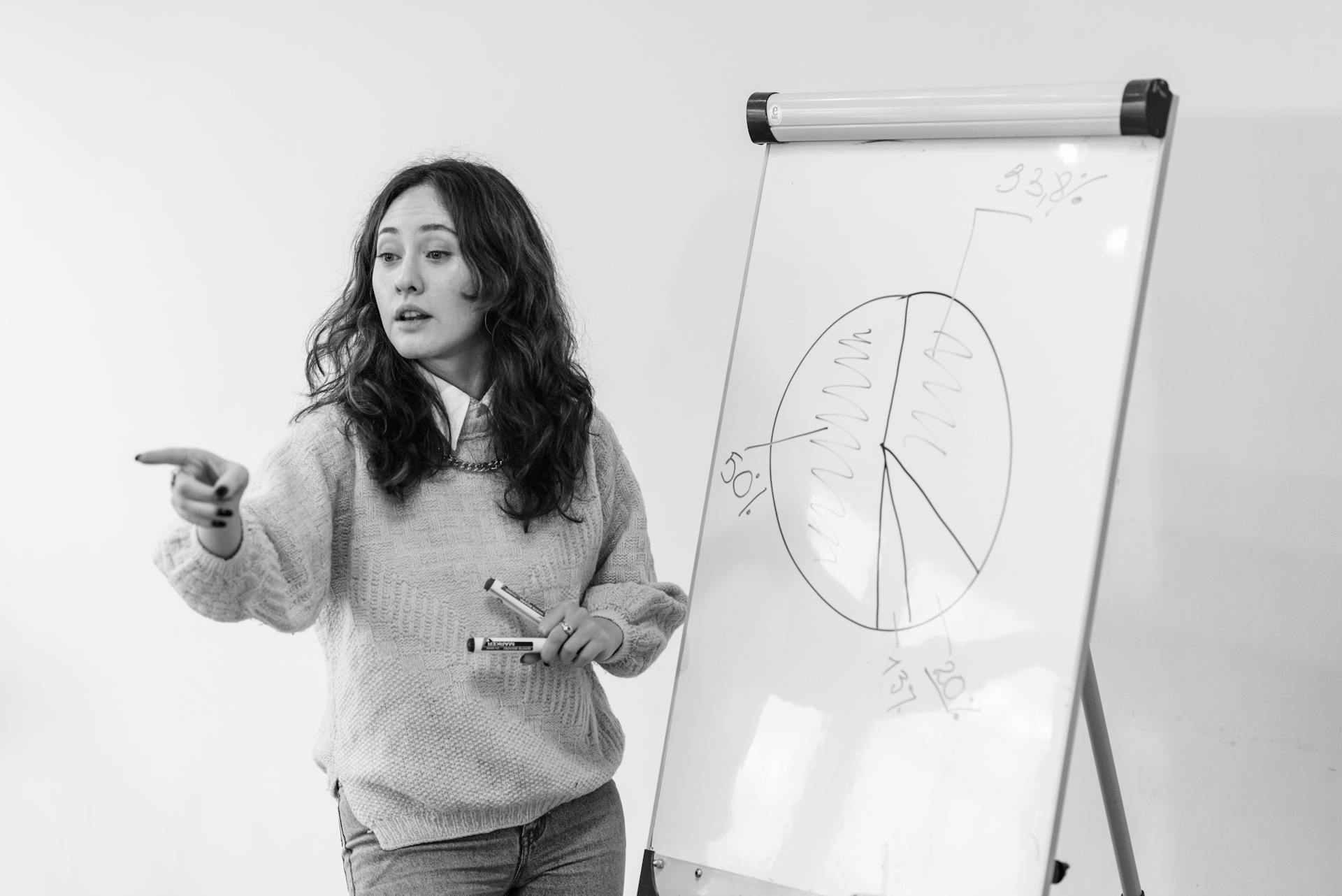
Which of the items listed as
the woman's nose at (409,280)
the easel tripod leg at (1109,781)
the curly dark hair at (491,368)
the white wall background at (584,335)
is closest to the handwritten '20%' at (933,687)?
the easel tripod leg at (1109,781)

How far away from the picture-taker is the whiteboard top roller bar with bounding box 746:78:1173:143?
3.98 ft

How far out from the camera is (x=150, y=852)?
2.39 m

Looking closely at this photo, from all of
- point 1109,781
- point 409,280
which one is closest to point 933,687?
point 1109,781

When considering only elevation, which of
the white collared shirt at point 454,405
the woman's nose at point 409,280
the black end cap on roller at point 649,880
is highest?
the woman's nose at point 409,280

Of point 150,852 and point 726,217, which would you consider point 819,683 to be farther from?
point 150,852

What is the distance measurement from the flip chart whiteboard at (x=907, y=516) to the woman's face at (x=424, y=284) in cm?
31

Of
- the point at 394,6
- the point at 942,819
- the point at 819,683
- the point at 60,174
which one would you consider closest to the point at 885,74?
the point at 394,6

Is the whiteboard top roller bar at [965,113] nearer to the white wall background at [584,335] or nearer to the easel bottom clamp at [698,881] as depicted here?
the white wall background at [584,335]

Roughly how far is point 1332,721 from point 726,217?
3.77 feet

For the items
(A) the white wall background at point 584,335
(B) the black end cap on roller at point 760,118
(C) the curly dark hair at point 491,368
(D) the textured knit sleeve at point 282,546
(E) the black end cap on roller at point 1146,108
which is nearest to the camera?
(D) the textured knit sleeve at point 282,546

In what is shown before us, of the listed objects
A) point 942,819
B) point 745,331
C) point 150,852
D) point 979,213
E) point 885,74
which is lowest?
Result: point 150,852

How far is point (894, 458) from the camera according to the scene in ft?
4.27

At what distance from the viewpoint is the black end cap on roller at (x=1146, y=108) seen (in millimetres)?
1193

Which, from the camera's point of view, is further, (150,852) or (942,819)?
(150,852)
